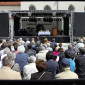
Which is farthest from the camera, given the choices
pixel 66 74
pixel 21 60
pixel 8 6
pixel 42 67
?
pixel 8 6

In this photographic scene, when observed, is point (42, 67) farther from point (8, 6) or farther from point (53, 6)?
point (8, 6)

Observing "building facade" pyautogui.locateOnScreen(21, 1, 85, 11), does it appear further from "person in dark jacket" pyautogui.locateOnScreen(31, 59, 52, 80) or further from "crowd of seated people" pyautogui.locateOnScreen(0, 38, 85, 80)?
"person in dark jacket" pyautogui.locateOnScreen(31, 59, 52, 80)

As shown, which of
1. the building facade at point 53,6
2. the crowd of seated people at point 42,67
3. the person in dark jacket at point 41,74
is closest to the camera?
the crowd of seated people at point 42,67

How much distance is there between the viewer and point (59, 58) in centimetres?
615

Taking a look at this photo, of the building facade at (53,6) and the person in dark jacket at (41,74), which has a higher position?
the building facade at (53,6)

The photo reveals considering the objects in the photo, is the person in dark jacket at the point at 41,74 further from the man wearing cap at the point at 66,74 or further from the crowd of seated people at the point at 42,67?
the man wearing cap at the point at 66,74

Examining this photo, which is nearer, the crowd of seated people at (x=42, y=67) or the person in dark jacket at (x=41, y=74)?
the crowd of seated people at (x=42, y=67)

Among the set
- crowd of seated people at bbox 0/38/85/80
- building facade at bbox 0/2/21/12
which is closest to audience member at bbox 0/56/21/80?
crowd of seated people at bbox 0/38/85/80

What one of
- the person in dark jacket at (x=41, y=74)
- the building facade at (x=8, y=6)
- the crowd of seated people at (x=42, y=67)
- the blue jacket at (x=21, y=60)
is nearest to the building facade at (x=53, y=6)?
the building facade at (x=8, y=6)

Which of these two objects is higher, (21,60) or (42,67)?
(42,67)

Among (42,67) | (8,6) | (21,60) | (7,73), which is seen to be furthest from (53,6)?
(7,73)
